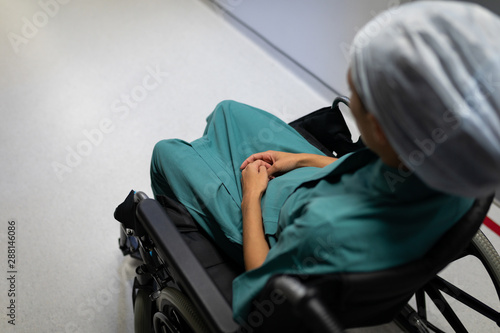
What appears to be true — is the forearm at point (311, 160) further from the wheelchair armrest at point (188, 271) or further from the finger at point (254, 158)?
the wheelchair armrest at point (188, 271)

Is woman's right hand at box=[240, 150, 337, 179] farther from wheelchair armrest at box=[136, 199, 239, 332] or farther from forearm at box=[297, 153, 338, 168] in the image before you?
wheelchair armrest at box=[136, 199, 239, 332]

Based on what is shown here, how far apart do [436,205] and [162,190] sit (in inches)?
28.9

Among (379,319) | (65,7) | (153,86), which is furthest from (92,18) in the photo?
(379,319)

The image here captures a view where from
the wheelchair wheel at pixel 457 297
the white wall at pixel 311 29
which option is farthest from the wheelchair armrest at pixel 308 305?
the white wall at pixel 311 29

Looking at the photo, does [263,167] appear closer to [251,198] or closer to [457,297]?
[251,198]

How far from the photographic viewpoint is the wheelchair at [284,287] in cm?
66

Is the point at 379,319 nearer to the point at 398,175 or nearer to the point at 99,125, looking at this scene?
the point at 398,175

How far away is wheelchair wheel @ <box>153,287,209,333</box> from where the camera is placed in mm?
913

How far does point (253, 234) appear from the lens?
0.93 metres

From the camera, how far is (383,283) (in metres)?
0.66

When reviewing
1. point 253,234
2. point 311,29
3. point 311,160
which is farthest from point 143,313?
point 311,29

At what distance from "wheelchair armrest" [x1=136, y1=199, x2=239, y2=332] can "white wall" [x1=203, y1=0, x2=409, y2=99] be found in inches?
52.6

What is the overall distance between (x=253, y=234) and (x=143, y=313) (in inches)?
20.9

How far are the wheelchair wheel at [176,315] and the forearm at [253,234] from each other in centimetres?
15
